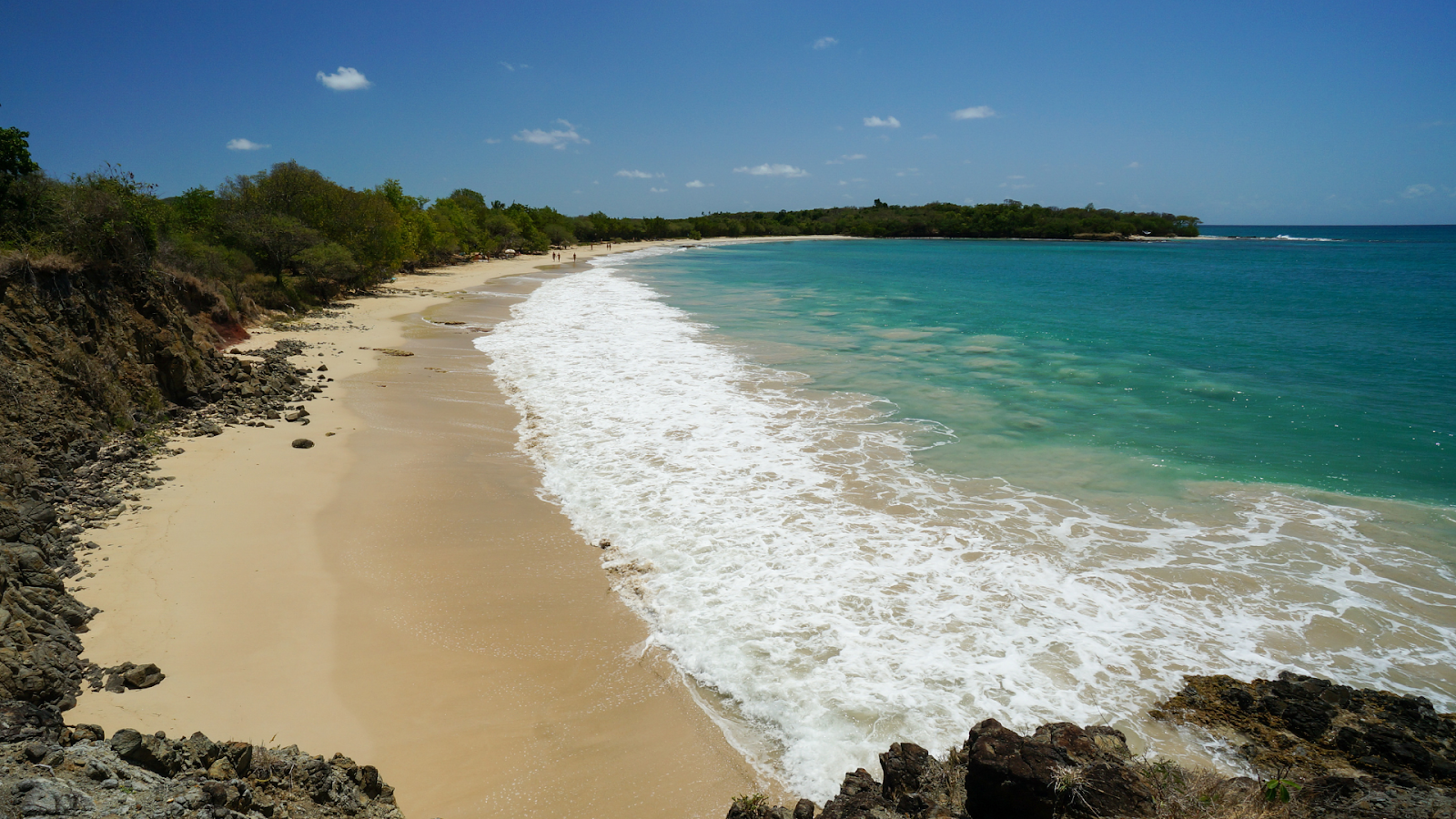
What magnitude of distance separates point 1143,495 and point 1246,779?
769 cm

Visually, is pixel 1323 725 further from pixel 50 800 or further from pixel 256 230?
pixel 256 230

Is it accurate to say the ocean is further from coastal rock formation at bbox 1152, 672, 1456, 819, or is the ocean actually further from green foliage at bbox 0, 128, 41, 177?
green foliage at bbox 0, 128, 41, 177

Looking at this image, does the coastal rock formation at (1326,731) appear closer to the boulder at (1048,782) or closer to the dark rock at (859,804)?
the boulder at (1048,782)

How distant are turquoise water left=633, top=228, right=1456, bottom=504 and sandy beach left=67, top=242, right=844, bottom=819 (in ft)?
24.6

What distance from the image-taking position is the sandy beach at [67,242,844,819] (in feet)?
17.6

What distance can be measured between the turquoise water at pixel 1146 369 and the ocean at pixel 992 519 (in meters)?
0.13

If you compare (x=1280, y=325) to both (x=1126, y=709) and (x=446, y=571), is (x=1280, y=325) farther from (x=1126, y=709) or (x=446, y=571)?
(x=446, y=571)

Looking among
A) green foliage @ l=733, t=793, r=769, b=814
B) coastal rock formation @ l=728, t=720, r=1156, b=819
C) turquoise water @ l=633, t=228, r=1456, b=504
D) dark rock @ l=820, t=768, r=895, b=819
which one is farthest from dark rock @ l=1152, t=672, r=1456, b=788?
turquoise water @ l=633, t=228, r=1456, b=504

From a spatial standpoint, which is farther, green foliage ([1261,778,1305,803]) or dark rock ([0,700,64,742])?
green foliage ([1261,778,1305,803])

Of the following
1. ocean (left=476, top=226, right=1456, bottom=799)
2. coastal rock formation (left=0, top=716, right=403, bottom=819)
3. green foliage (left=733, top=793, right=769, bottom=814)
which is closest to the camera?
coastal rock formation (left=0, top=716, right=403, bottom=819)

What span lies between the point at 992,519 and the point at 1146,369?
578 inches

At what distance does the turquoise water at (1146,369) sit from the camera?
12375mm

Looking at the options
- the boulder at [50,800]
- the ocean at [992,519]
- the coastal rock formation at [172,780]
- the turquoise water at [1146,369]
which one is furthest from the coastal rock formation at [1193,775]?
the turquoise water at [1146,369]

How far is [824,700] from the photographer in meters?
6.11
